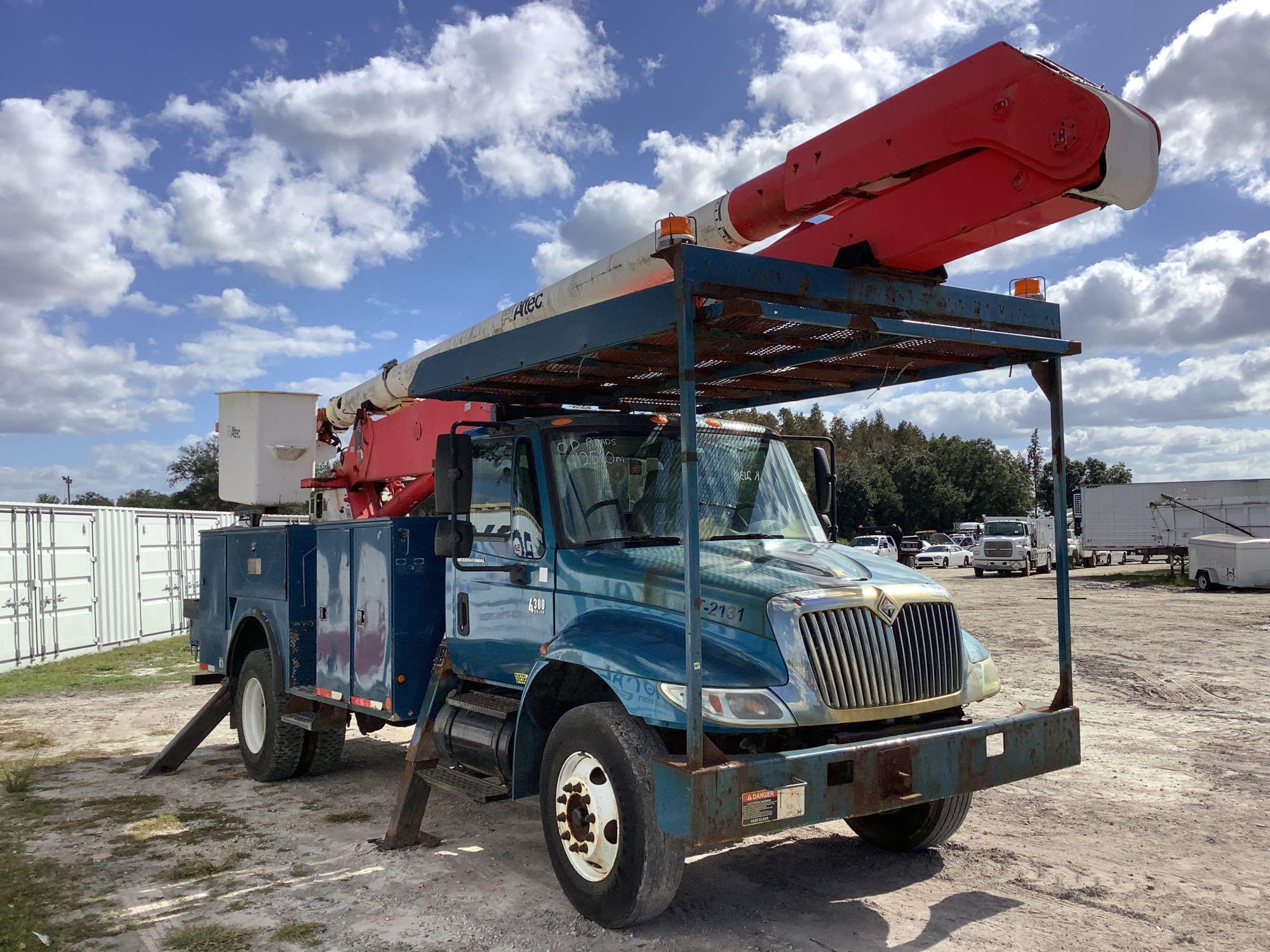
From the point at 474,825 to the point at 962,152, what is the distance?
5.01 metres

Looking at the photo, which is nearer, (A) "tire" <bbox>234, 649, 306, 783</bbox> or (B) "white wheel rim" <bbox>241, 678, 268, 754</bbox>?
(A) "tire" <bbox>234, 649, 306, 783</bbox>

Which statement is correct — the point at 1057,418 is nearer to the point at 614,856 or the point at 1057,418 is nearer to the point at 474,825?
the point at 614,856

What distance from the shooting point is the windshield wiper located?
5.46 metres

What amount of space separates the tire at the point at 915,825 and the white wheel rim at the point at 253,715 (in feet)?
16.2

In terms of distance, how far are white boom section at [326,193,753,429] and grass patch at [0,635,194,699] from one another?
7352 mm

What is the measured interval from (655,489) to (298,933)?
2857 mm

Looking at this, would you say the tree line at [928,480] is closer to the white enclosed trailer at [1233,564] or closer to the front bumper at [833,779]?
the white enclosed trailer at [1233,564]

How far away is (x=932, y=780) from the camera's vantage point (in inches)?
183

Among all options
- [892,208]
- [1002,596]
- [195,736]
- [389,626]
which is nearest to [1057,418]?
[892,208]

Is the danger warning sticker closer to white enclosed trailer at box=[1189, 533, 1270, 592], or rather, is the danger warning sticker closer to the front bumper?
the front bumper

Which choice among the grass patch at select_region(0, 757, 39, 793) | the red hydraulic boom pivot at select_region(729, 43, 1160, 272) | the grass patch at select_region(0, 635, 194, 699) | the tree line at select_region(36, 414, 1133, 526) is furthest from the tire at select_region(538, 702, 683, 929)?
the tree line at select_region(36, 414, 1133, 526)

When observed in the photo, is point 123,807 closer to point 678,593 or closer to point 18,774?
point 18,774

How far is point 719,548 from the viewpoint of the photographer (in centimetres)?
546

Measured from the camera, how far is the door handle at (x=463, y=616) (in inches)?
247
